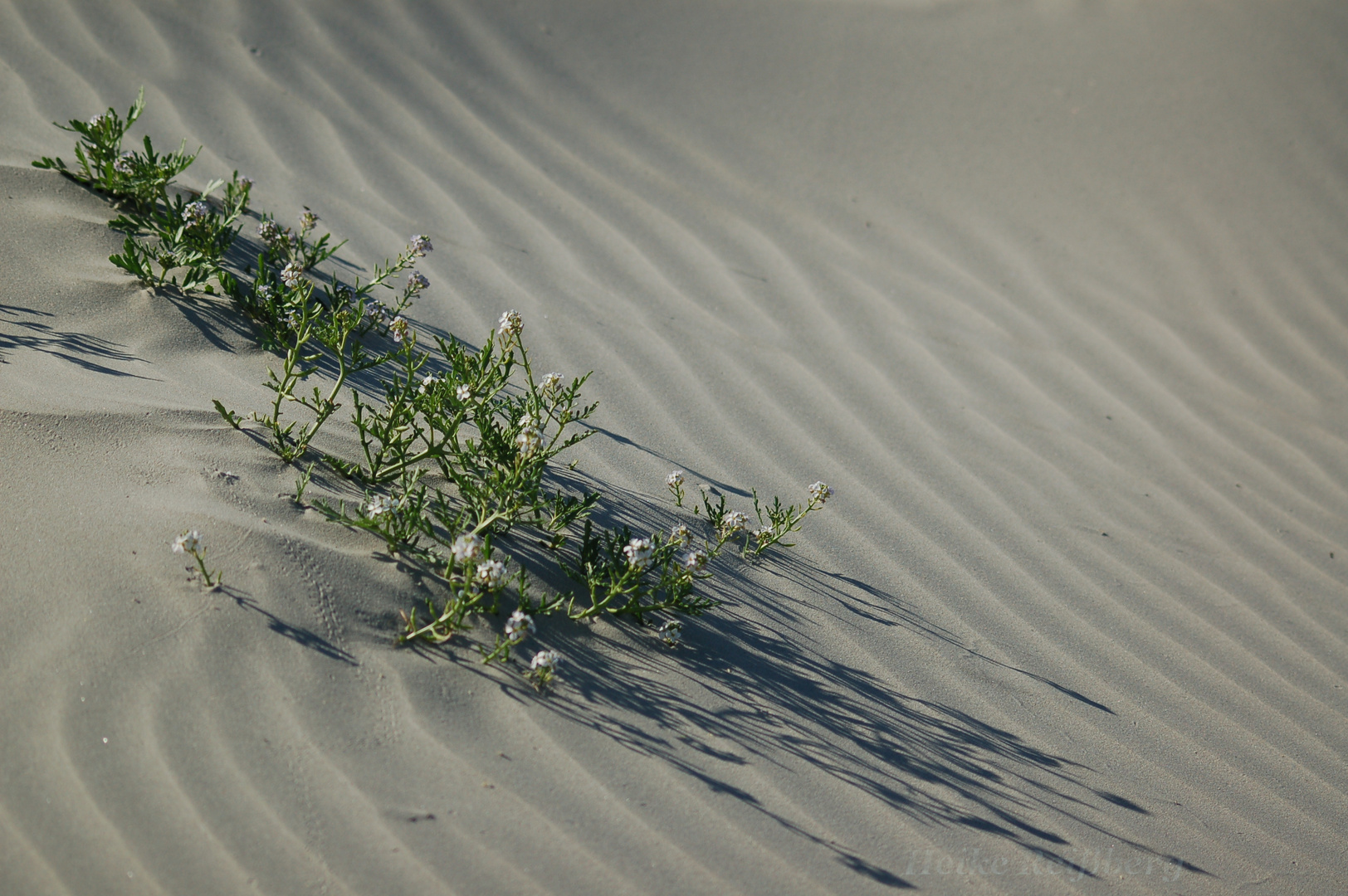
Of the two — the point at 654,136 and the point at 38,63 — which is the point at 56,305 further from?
the point at 654,136

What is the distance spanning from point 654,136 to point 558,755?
382cm

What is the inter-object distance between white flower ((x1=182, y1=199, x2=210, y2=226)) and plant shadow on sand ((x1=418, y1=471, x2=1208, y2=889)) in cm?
175

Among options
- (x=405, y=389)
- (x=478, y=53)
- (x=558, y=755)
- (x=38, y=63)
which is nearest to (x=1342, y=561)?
(x=558, y=755)

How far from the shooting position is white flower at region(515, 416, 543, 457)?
218cm

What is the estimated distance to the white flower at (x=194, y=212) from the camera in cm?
287

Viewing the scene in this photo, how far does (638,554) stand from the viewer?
2172mm

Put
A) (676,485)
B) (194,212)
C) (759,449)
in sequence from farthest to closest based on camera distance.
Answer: (759,449) < (194,212) < (676,485)

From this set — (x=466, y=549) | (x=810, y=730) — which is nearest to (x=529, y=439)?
(x=466, y=549)

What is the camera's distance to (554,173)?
4.52 metres

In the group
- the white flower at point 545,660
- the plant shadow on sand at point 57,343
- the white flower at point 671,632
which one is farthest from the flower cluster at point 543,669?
the plant shadow on sand at point 57,343

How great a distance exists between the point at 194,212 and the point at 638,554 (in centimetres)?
193

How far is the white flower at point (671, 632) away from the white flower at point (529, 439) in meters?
0.57

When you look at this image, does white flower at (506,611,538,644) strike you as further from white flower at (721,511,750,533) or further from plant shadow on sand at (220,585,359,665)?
white flower at (721,511,750,533)

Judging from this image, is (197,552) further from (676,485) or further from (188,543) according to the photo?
(676,485)
